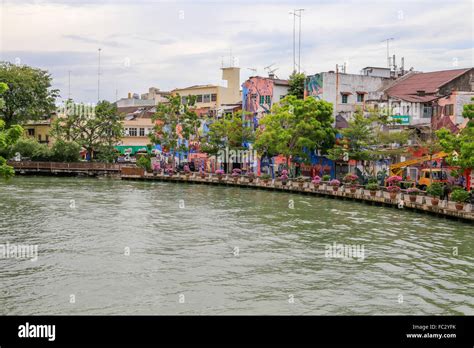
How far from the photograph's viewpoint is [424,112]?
1912 inches

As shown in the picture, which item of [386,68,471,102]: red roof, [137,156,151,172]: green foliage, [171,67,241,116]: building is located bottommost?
[137,156,151,172]: green foliage

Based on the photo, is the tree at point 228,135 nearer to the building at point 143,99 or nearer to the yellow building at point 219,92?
the yellow building at point 219,92

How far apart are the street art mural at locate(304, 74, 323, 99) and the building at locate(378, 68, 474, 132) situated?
6.98m

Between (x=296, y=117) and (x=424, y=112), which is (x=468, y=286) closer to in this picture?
(x=424, y=112)

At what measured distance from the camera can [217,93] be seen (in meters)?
88.1

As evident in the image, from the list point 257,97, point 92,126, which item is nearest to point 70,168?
point 92,126

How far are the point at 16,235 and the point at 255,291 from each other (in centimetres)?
1327

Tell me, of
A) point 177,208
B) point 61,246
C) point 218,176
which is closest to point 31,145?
point 218,176

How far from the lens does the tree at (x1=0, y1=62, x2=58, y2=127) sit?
242 feet

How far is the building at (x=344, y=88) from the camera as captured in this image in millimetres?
59594

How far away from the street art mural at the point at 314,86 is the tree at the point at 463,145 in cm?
2657

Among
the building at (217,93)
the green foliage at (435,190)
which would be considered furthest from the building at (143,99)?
the green foliage at (435,190)

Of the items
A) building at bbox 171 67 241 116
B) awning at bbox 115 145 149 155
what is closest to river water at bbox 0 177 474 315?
awning at bbox 115 145 149 155

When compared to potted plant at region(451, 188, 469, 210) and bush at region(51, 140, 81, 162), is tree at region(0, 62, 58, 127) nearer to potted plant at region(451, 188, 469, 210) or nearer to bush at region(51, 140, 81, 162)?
bush at region(51, 140, 81, 162)
